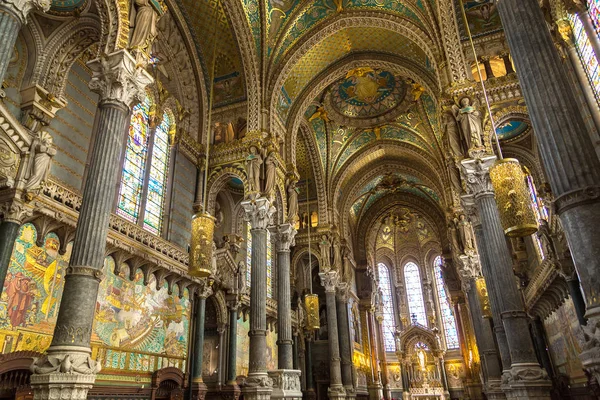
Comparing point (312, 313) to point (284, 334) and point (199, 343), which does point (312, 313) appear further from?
point (199, 343)

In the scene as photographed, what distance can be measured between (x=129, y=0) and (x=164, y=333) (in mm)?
7880

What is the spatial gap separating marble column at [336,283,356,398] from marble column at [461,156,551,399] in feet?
38.0

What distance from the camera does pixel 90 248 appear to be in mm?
5785

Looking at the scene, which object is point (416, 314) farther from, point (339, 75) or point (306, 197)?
point (339, 75)

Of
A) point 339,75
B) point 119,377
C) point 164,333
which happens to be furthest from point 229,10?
point 119,377

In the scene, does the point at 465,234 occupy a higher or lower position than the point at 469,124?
lower

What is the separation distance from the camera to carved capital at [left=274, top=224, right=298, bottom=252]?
13469 mm

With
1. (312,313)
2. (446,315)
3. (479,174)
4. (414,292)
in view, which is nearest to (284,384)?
(312,313)

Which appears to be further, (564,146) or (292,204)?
(292,204)

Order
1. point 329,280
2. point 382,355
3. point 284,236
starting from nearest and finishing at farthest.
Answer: point 284,236 → point 329,280 → point 382,355

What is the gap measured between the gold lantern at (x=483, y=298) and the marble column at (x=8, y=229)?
1299 centimetres

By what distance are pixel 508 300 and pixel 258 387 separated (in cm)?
592

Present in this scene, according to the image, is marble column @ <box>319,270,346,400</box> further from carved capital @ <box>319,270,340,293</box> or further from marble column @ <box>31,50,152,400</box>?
marble column @ <box>31,50,152,400</box>

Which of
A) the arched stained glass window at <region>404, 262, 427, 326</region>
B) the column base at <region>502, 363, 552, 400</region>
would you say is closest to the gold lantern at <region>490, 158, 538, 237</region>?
the column base at <region>502, 363, 552, 400</region>
